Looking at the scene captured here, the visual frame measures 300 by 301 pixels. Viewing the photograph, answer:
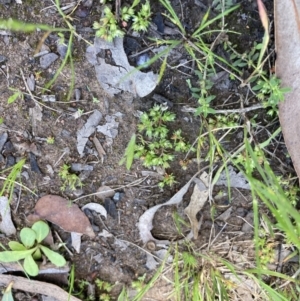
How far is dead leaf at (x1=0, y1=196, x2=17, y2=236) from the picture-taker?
Result: 82.9 inches

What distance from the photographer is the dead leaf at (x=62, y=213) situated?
2092mm

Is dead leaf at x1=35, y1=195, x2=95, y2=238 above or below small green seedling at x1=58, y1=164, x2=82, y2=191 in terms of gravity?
below

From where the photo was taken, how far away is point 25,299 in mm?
2174

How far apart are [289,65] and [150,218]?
875mm

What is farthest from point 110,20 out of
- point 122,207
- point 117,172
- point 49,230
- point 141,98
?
point 49,230

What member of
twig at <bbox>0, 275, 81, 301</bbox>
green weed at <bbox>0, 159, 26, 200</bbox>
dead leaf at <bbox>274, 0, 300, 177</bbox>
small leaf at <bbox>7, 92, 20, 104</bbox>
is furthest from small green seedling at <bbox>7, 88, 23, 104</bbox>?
dead leaf at <bbox>274, 0, 300, 177</bbox>

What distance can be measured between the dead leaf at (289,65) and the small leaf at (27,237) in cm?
117

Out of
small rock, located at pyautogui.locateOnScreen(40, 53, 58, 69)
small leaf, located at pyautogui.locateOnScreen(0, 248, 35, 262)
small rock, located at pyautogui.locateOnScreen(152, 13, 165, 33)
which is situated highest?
small rock, located at pyautogui.locateOnScreen(152, 13, 165, 33)

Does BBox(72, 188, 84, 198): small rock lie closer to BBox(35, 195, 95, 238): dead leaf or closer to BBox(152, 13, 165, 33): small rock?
BBox(35, 195, 95, 238): dead leaf

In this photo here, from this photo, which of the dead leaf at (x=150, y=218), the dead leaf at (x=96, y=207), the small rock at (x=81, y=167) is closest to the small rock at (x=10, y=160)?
the small rock at (x=81, y=167)

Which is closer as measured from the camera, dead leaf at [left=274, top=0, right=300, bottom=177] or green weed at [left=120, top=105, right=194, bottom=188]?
dead leaf at [left=274, top=0, right=300, bottom=177]

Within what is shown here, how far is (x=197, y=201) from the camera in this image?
6.83 ft

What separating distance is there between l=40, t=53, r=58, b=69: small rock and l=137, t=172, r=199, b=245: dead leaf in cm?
77

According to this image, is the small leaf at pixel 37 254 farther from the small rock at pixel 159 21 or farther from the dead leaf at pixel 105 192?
the small rock at pixel 159 21
